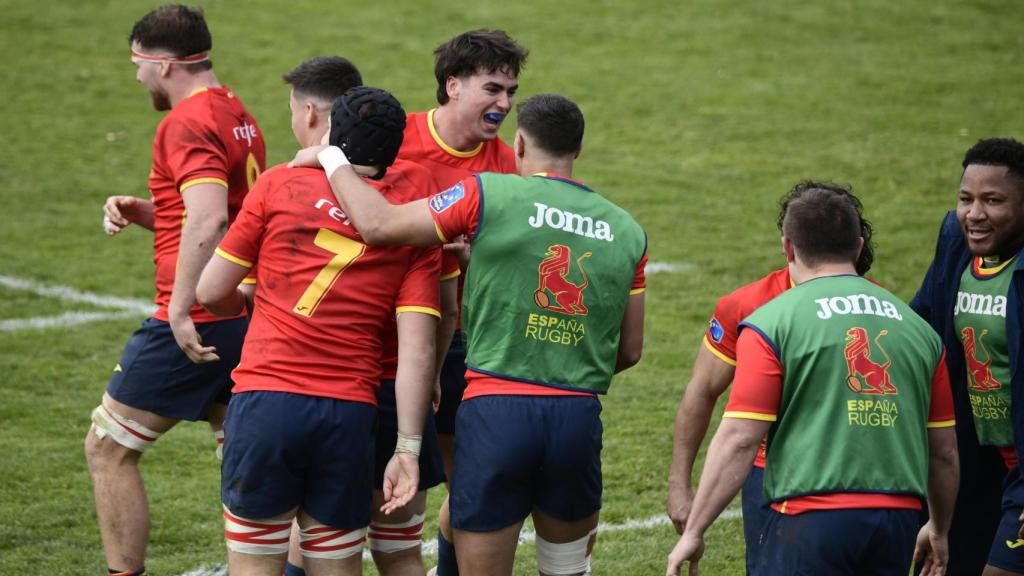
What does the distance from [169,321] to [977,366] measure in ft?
11.0

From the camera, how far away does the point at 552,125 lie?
16.1 feet

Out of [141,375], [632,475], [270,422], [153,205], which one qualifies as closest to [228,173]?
[153,205]

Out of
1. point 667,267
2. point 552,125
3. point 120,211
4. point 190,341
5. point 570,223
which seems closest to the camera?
point 570,223

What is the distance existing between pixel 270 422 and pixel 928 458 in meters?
2.24

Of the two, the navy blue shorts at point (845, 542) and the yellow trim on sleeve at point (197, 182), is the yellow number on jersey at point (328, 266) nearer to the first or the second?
the yellow trim on sleeve at point (197, 182)

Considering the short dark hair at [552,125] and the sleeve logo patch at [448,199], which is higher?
the short dark hair at [552,125]

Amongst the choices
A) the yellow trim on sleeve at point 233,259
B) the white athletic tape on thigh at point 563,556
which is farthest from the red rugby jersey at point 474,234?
the yellow trim on sleeve at point 233,259

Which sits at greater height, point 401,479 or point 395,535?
point 401,479

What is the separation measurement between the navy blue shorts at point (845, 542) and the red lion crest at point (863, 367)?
39cm

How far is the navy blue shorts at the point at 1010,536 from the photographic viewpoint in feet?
16.7

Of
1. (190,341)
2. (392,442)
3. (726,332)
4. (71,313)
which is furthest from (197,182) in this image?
(71,313)

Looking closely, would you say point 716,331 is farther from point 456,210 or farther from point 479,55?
point 479,55

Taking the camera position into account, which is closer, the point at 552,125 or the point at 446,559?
the point at 552,125

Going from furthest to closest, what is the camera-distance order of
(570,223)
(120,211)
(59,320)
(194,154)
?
(59,320)
(120,211)
(194,154)
(570,223)
